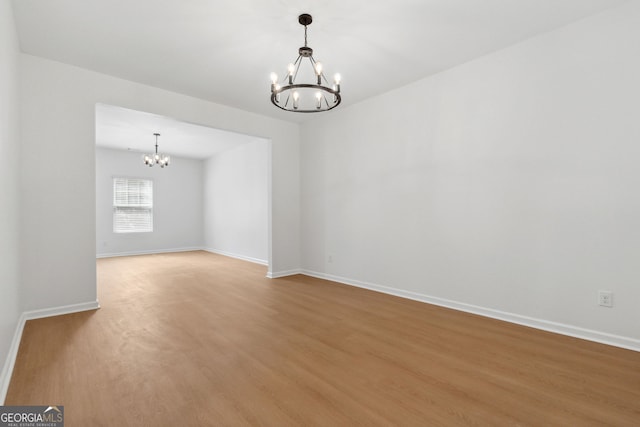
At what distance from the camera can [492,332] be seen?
299 cm

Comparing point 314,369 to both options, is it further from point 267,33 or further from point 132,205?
point 132,205

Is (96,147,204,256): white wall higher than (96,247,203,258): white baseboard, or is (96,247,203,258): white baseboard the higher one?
(96,147,204,256): white wall

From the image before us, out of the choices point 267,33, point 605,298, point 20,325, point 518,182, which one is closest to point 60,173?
point 20,325

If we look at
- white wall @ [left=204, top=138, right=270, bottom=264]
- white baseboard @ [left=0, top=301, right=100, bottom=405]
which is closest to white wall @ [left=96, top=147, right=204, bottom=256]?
white wall @ [left=204, top=138, right=270, bottom=264]

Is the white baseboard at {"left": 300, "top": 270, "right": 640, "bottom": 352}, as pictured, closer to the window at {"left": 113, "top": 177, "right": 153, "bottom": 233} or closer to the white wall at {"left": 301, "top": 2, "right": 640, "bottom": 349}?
the white wall at {"left": 301, "top": 2, "right": 640, "bottom": 349}

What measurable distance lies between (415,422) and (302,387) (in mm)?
742

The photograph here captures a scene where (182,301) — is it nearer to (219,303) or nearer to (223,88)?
(219,303)

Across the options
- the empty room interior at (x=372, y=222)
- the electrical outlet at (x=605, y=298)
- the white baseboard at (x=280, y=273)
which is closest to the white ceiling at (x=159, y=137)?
the empty room interior at (x=372, y=222)

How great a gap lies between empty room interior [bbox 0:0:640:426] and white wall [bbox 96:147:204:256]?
413 centimetres

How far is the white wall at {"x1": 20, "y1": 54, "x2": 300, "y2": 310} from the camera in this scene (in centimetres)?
338

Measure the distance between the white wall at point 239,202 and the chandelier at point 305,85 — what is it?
2.62 m

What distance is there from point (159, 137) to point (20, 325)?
16.2ft

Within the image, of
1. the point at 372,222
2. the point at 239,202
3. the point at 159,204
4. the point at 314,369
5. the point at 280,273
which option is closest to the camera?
the point at 314,369

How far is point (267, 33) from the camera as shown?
3021 millimetres
